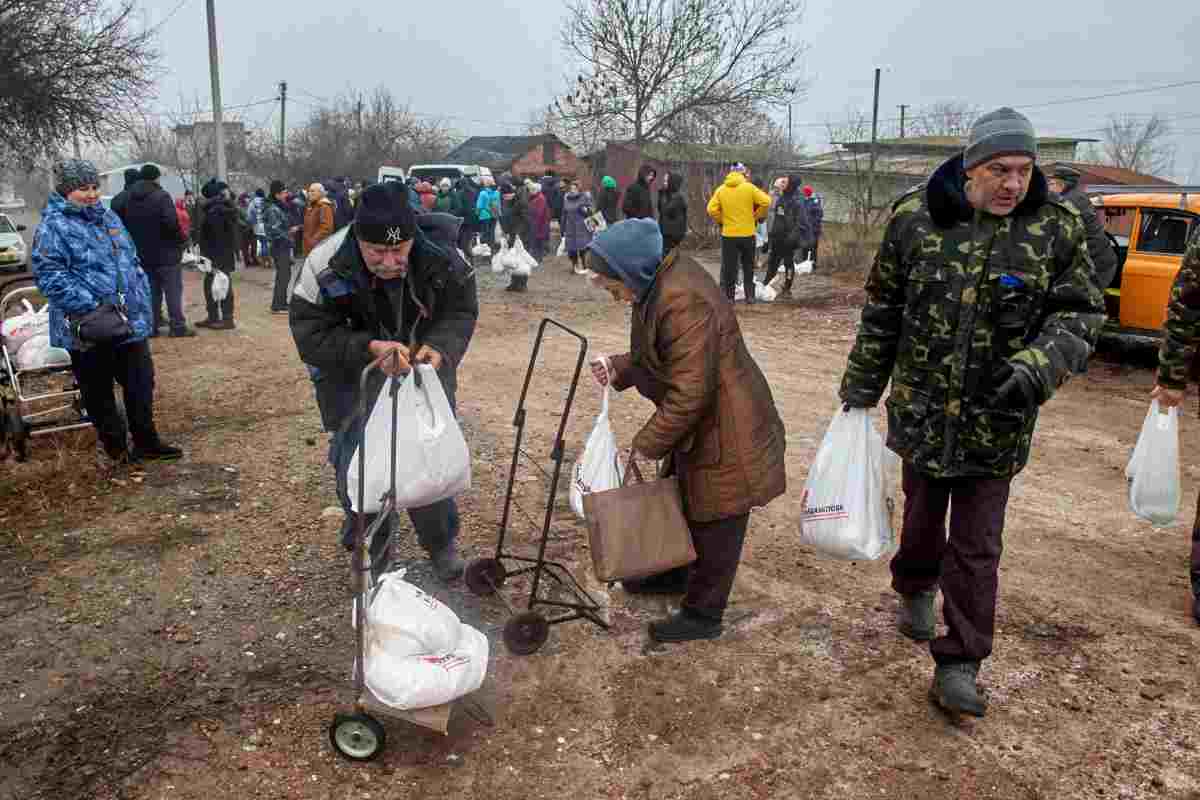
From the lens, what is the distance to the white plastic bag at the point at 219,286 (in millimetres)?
10320

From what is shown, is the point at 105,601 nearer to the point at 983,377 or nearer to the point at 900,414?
the point at 900,414

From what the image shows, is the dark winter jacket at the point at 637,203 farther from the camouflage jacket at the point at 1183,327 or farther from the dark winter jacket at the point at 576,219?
the camouflage jacket at the point at 1183,327

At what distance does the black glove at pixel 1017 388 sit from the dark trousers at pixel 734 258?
356 inches

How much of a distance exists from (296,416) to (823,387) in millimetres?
4236

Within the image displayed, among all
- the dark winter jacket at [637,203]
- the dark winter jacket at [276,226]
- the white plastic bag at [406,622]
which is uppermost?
the dark winter jacket at [637,203]

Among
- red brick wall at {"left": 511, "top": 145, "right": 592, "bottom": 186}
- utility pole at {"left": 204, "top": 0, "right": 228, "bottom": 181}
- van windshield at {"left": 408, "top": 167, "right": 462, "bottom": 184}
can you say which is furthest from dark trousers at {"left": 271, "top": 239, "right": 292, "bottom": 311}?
red brick wall at {"left": 511, "top": 145, "right": 592, "bottom": 186}

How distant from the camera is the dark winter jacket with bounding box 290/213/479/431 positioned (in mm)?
3236

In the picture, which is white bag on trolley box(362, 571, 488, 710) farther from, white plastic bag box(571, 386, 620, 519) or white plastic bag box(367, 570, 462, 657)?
white plastic bag box(571, 386, 620, 519)

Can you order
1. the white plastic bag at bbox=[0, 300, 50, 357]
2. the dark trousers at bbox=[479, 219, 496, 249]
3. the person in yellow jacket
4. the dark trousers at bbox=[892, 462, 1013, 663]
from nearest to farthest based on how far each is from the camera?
the dark trousers at bbox=[892, 462, 1013, 663], the white plastic bag at bbox=[0, 300, 50, 357], the person in yellow jacket, the dark trousers at bbox=[479, 219, 496, 249]

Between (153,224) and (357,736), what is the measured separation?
25.4 ft

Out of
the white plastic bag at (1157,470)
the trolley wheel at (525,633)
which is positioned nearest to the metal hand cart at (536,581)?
the trolley wheel at (525,633)

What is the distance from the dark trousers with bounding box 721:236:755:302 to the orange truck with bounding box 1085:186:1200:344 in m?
4.39

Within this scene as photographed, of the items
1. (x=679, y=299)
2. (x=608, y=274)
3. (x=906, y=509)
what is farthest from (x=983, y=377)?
(x=608, y=274)

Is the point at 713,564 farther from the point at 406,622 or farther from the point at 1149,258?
the point at 1149,258
